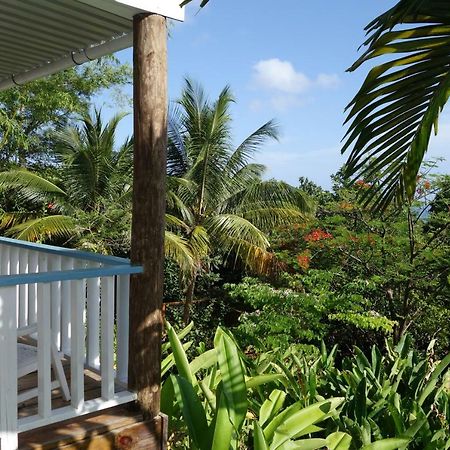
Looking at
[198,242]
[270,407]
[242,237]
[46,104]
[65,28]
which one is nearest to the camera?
[270,407]

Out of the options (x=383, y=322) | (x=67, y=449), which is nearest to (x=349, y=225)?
(x=383, y=322)

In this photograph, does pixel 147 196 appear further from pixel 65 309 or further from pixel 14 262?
pixel 14 262

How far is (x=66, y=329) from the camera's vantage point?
3.71 m

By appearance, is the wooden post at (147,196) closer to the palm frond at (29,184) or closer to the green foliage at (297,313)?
the green foliage at (297,313)

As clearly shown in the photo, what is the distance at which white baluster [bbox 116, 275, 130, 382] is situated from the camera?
3234mm

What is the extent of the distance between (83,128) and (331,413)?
33.6ft

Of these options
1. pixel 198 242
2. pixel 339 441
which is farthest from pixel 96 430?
pixel 198 242

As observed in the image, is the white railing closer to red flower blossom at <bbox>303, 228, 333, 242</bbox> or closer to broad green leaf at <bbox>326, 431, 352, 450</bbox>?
broad green leaf at <bbox>326, 431, 352, 450</bbox>

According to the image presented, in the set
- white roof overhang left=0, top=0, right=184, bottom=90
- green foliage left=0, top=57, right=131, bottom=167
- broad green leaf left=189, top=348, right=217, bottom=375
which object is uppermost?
green foliage left=0, top=57, right=131, bottom=167

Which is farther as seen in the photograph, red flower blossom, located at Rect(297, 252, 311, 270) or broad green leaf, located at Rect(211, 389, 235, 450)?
red flower blossom, located at Rect(297, 252, 311, 270)

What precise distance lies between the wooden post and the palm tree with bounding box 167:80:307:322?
7807 mm

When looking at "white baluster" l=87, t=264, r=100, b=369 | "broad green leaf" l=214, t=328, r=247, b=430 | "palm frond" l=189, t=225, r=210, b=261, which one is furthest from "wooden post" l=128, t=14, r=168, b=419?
"palm frond" l=189, t=225, r=210, b=261

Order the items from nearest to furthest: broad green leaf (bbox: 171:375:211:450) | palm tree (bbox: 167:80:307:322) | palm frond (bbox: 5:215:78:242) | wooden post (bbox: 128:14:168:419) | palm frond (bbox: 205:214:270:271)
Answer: broad green leaf (bbox: 171:375:211:450), wooden post (bbox: 128:14:168:419), palm frond (bbox: 5:215:78:242), palm frond (bbox: 205:214:270:271), palm tree (bbox: 167:80:307:322)

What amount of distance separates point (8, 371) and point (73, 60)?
2.65 m
